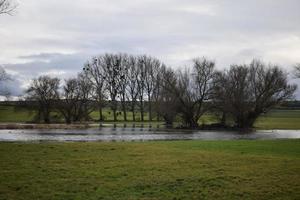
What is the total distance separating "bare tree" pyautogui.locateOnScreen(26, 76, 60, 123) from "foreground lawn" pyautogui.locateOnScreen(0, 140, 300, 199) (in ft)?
263

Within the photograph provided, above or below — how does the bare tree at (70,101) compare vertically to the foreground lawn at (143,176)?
above

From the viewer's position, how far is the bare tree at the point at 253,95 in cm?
8156

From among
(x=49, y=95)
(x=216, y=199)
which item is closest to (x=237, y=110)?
(x=49, y=95)

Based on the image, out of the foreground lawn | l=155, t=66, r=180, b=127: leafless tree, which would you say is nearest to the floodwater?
the foreground lawn

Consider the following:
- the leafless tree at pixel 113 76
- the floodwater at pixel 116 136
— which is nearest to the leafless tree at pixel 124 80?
the leafless tree at pixel 113 76

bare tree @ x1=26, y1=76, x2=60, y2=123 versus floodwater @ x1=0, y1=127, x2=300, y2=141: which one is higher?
bare tree @ x1=26, y1=76, x2=60, y2=123

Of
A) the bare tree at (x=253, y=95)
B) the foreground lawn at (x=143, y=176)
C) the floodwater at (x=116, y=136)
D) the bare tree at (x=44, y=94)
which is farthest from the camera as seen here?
the bare tree at (x=44, y=94)

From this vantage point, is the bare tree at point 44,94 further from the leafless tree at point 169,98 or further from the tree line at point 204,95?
the leafless tree at point 169,98

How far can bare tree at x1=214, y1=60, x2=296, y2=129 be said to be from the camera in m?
81.6

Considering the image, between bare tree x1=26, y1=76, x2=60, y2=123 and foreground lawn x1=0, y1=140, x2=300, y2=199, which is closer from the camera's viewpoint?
foreground lawn x1=0, y1=140, x2=300, y2=199

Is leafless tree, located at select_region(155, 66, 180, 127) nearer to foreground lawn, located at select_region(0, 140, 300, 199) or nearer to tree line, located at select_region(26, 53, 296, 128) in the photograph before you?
tree line, located at select_region(26, 53, 296, 128)

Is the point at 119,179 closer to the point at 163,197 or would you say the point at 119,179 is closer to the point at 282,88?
the point at 163,197

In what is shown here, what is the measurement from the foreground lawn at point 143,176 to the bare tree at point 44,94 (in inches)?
3154

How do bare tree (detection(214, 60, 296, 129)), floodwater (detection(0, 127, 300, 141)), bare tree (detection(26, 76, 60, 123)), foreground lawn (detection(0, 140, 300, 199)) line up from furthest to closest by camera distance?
bare tree (detection(26, 76, 60, 123)), bare tree (detection(214, 60, 296, 129)), floodwater (detection(0, 127, 300, 141)), foreground lawn (detection(0, 140, 300, 199))
